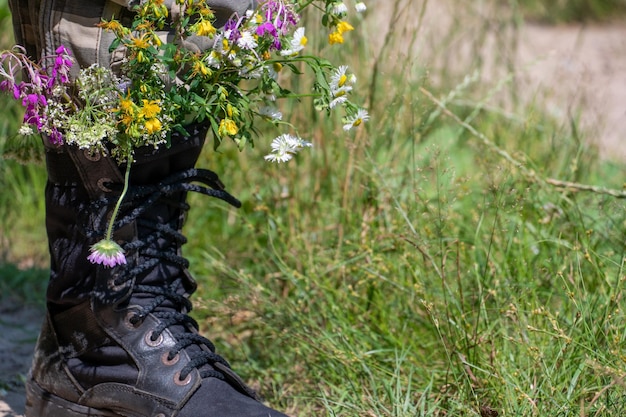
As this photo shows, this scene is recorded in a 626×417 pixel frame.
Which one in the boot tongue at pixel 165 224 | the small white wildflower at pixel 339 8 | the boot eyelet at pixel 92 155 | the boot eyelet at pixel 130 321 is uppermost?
the small white wildflower at pixel 339 8

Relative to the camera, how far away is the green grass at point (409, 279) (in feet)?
4.76

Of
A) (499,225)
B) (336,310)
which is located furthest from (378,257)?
(499,225)

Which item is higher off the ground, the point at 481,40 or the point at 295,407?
the point at 481,40

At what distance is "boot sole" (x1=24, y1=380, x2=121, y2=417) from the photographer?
1470 mm

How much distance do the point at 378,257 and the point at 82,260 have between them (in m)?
0.64

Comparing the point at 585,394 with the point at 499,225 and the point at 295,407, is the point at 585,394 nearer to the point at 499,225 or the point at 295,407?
the point at 499,225

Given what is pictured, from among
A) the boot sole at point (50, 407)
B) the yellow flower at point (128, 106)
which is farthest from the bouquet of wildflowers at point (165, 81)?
the boot sole at point (50, 407)

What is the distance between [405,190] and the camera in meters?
2.07

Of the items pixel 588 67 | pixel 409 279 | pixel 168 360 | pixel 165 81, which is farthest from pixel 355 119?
pixel 588 67

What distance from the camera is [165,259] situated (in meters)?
1.51

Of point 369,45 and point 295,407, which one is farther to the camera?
point 369,45

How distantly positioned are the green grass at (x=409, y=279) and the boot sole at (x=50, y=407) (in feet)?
1.29

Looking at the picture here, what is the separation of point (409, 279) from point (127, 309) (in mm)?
676

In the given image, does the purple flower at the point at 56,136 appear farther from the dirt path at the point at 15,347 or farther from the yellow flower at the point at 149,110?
the dirt path at the point at 15,347
